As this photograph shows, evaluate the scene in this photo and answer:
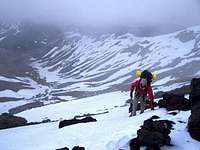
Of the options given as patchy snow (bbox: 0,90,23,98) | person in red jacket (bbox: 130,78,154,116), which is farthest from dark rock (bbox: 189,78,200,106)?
patchy snow (bbox: 0,90,23,98)

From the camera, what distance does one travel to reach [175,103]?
55.2ft

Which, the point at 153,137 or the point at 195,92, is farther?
the point at 195,92

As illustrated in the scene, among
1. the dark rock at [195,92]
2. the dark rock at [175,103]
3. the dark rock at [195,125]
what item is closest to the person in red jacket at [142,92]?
the dark rock at [175,103]

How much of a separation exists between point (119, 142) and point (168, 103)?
533 centimetres

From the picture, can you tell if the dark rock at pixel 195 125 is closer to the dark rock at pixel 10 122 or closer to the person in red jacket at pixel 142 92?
the person in red jacket at pixel 142 92

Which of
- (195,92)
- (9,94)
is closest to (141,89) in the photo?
(195,92)

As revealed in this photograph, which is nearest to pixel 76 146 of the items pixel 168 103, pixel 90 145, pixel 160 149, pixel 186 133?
pixel 90 145

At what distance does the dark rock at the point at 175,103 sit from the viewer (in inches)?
641

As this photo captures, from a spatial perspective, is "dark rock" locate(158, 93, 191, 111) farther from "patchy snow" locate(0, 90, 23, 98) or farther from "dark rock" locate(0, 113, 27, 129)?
"patchy snow" locate(0, 90, 23, 98)

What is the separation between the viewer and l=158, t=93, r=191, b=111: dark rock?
16.3 metres

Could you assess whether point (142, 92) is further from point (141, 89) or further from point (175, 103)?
point (175, 103)

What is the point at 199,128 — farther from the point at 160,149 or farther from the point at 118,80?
the point at 118,80

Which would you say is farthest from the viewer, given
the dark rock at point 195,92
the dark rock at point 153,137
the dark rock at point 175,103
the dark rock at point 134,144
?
the dark rock at point 175,103

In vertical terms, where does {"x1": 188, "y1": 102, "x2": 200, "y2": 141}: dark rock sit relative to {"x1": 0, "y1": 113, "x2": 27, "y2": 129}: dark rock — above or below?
below
